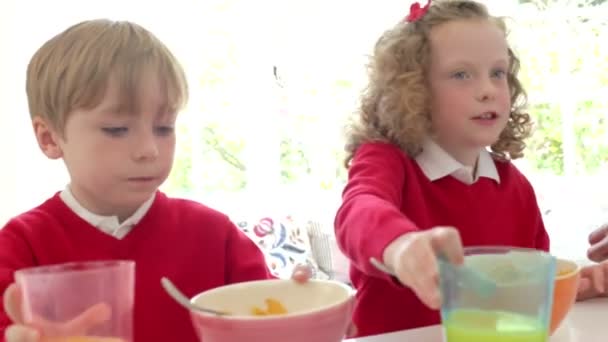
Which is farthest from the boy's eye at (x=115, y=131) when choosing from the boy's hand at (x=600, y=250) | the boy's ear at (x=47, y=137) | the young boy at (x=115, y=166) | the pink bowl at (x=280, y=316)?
the boy's hand at (x=600, y=250)

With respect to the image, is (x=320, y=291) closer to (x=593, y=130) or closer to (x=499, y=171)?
(x=499, y=171)

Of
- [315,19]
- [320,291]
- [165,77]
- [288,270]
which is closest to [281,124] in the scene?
[315,19]

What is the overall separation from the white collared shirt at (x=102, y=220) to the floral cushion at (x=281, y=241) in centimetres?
179

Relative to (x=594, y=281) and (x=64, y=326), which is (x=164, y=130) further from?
(x=594, y=281)

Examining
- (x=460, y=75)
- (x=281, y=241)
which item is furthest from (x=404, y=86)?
(x=281, y=241)

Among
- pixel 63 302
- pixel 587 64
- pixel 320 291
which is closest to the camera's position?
pixel 63 302

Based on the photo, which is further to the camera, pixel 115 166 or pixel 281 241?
pixel 281 241

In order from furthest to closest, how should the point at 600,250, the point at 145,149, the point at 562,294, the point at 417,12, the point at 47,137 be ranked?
1. the point at 417,12
2. the point at 600,250
3. the point at 47,137
4. the point at 145,149
5. the point at 562,294

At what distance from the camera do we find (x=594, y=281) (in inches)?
41.8

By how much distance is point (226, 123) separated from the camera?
3.34m

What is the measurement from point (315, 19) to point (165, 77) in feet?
7.78

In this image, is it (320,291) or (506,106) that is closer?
(320,291)

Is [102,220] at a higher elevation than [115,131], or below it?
below

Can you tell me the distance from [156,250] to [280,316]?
461 mm
